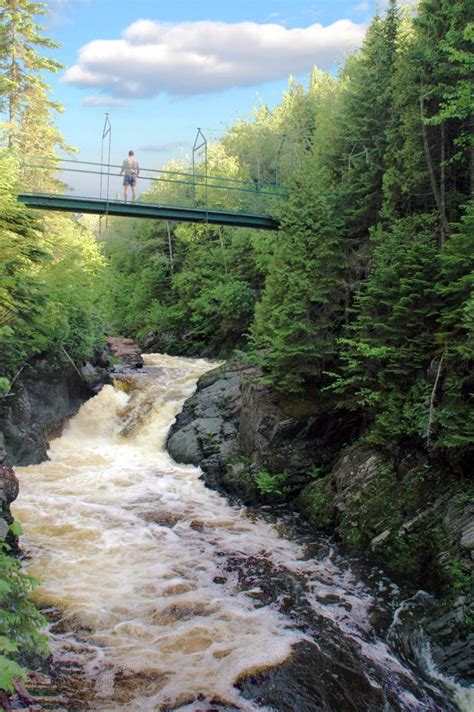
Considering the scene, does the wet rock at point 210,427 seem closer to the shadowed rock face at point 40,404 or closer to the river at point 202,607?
the river at point 202,607

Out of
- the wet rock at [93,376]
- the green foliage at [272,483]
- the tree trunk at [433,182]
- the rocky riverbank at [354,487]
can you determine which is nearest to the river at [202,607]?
the rocky riverbank at [354,487]

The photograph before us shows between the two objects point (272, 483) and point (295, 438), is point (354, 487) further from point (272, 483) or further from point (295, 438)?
point (295, 438)

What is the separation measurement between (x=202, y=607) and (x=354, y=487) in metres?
3.64

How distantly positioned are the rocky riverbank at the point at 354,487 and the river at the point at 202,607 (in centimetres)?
42

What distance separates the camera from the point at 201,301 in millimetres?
26250

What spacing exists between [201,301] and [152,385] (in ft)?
29.3

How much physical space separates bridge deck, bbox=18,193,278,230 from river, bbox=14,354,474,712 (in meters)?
8.78

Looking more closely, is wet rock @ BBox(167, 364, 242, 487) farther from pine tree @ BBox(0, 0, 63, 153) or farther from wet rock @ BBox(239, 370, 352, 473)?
pine tree @ BBox(0, 0, 63, 153)

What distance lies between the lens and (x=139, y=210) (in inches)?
711

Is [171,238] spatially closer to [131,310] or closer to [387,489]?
[131,310]

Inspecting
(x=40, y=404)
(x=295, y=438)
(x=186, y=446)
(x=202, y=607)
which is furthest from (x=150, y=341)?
(x=202, y=607)

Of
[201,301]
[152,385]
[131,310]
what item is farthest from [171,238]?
[152,385]

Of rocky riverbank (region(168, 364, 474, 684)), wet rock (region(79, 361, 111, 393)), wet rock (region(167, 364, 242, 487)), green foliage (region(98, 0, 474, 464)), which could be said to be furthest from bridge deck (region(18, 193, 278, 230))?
rocky riverbank (region(168, 364, 474, 684))

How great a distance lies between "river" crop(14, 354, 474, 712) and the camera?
19.3ft
